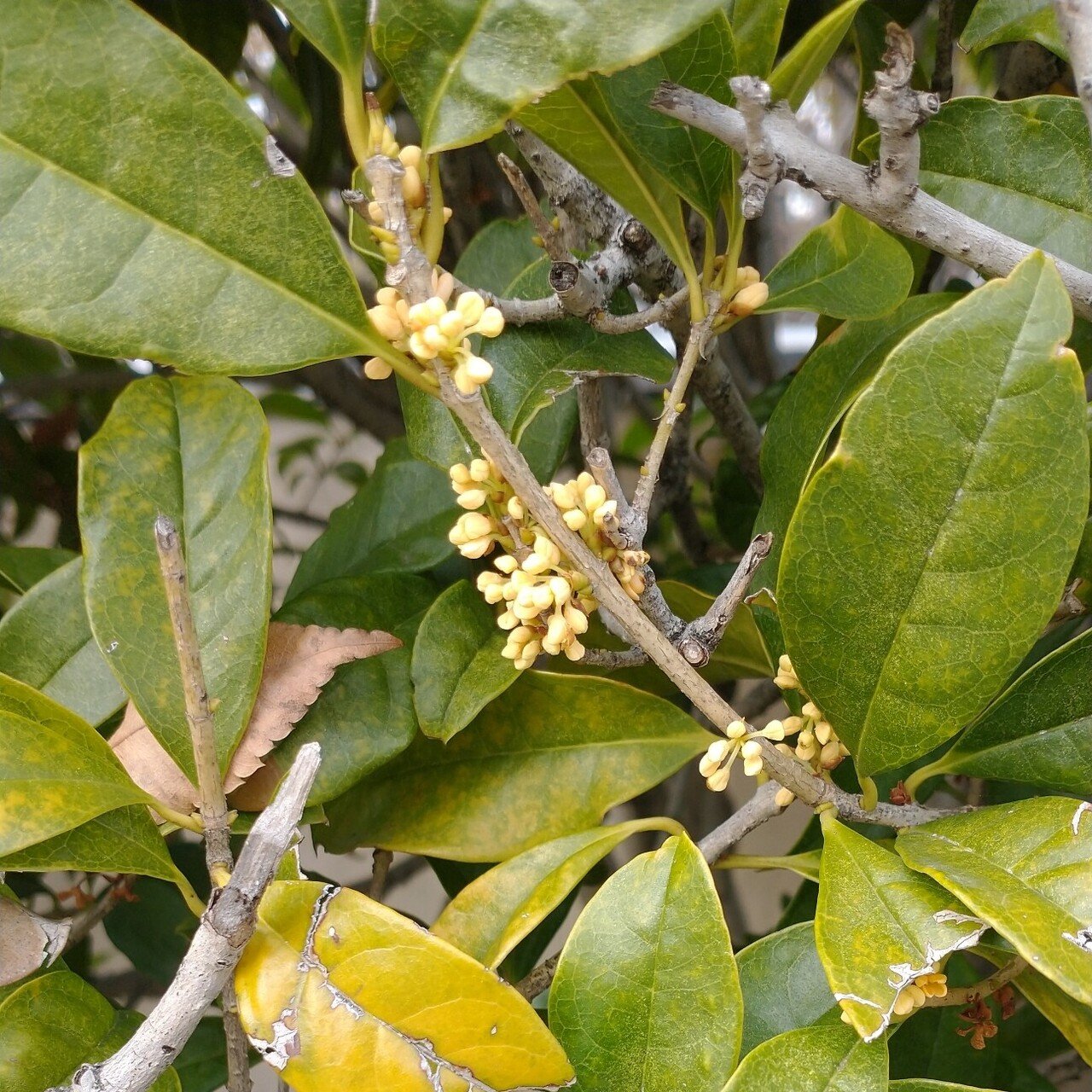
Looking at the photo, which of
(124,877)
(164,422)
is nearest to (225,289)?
(164,422)

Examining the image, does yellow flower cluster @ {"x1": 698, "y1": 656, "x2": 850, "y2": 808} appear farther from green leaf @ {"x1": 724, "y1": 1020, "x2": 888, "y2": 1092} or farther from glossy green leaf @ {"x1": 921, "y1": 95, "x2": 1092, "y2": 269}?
glossy green leaf @ {"x1": 921, "y1": 95, "x2": 1092, "y2": 269}

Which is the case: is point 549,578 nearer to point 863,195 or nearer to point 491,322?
point 491,322

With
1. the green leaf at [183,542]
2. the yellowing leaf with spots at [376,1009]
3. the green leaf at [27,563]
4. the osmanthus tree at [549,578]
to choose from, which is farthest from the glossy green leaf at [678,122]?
the green leaf at [27,563]

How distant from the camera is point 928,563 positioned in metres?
0.45

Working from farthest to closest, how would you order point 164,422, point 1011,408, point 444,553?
point 444,553 → point 164,422 → point 1011,408

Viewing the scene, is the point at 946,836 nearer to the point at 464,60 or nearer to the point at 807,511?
the point at 807,511

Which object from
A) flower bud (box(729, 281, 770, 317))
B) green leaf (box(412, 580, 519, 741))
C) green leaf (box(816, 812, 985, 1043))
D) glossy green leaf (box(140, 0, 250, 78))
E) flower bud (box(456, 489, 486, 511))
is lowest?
green leaf (box(816, 812, 985, 1043))

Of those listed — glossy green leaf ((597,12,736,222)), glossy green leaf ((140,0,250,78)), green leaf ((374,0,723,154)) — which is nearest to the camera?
green leaf ((374,0,723,154))

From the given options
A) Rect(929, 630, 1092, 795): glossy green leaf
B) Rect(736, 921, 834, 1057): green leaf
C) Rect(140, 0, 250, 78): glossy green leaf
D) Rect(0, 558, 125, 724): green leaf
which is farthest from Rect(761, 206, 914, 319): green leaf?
Rect(140, 0, 250, 78): glossy green leaf

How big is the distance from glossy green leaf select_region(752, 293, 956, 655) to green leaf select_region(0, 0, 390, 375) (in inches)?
11.2

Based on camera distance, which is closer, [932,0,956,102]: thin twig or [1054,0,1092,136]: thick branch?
[1054,0,1092,136]: thick branch

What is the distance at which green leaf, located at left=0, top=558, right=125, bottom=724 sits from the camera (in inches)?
23.9

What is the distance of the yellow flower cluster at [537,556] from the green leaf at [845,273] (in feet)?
0.60

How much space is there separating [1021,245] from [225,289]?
0.38 meters
